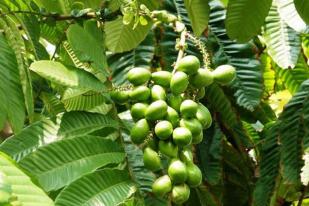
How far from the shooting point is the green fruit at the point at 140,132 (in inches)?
41.0

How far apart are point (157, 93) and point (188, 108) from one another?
74mm

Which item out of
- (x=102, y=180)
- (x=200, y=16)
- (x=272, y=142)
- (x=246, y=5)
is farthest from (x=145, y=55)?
(x=102, y=180)

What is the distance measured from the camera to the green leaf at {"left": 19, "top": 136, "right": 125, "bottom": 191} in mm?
992

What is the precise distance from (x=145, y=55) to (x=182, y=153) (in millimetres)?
532

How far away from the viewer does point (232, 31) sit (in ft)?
4.69

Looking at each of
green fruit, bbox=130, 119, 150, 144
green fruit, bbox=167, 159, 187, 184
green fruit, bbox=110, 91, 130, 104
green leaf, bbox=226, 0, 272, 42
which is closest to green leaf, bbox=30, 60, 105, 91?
green fruit, bbox=110, 91, 130, 104

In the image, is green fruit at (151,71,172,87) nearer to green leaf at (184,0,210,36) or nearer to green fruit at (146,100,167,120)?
green fruit at (146,100,167,120)

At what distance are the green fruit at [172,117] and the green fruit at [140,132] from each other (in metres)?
0.04

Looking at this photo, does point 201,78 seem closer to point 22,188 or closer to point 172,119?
point 172,119

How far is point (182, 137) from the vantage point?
101 centimetres

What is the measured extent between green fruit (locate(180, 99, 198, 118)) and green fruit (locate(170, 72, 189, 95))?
32 mm

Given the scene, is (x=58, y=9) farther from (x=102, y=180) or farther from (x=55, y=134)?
(x=102, y=180)

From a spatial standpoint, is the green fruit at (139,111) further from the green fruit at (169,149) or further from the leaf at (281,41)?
the leaf at (281,41)

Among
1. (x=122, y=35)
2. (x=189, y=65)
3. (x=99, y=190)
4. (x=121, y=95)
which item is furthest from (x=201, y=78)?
(x=122, y=35)
